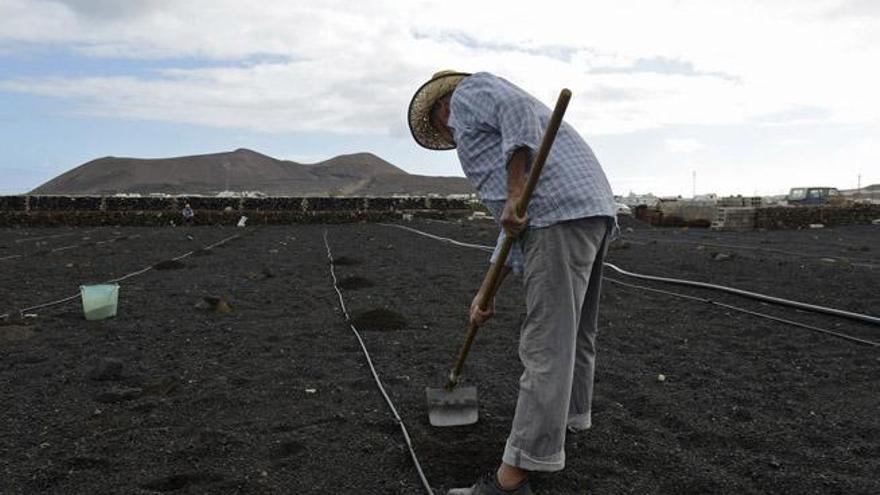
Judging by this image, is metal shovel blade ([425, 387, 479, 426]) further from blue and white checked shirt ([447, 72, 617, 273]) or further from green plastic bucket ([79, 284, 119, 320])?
green plastic bucket ([79, 284, 119, 320])

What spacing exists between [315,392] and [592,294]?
5.26 ft

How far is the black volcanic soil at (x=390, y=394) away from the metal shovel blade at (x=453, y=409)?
5 centimetres

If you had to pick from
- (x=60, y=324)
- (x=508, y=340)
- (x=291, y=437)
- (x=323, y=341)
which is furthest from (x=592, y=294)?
(x=60, y=324)

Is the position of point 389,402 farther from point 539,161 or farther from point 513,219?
point 539,161

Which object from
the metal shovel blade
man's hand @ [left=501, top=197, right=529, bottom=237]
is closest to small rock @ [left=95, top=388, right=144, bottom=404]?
the metal shovel blade

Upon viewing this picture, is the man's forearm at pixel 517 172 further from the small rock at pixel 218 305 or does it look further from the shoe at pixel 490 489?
the small rock at pixel 218 305

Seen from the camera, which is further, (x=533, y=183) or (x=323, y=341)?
(x=323, y=341)

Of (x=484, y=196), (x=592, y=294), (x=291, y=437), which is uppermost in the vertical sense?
(x=484, y=196)

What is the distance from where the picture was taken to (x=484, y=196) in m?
2.34

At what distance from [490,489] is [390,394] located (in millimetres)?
1255

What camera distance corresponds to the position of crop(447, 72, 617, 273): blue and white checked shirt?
206 cm

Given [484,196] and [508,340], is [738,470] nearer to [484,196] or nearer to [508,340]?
[484,196]

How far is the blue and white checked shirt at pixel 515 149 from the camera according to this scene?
6.76 feet

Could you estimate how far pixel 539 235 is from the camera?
2094 millimetres
